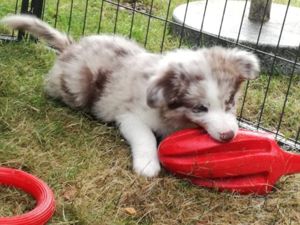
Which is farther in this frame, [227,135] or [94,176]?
[94,176]

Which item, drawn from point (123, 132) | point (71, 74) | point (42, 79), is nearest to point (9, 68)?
point (42, 79)

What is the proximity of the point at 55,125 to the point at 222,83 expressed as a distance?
116cm

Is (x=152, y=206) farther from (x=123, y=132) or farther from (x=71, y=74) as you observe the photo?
(x=71, y=74)

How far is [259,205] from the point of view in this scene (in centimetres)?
361

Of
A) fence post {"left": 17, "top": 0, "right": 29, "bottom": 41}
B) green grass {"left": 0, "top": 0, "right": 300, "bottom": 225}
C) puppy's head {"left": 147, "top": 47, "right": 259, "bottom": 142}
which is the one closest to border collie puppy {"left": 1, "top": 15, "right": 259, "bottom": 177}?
puppy's head {"left": 147, "top": 47, "right": 259, "bottom": 142}

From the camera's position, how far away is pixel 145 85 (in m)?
4.05

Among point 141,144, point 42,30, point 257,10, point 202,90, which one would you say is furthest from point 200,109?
point 257,10

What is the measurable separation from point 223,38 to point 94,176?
7.47 ft

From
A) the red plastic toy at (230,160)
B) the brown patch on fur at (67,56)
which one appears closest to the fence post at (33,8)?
the brown patch on fur at (67,56)

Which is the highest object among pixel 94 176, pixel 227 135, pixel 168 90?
pixel 168 90

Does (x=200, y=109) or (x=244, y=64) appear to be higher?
(x=244, y=64)

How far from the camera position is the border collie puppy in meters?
3.67

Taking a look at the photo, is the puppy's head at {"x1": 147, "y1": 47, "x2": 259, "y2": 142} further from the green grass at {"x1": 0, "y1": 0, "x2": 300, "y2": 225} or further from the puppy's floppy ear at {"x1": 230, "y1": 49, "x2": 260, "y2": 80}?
the green grass at {"x1": 0, "y1": 0, "x2": 300, "y2": 225}

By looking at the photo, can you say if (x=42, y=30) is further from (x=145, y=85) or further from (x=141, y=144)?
(x=141, y=144)
